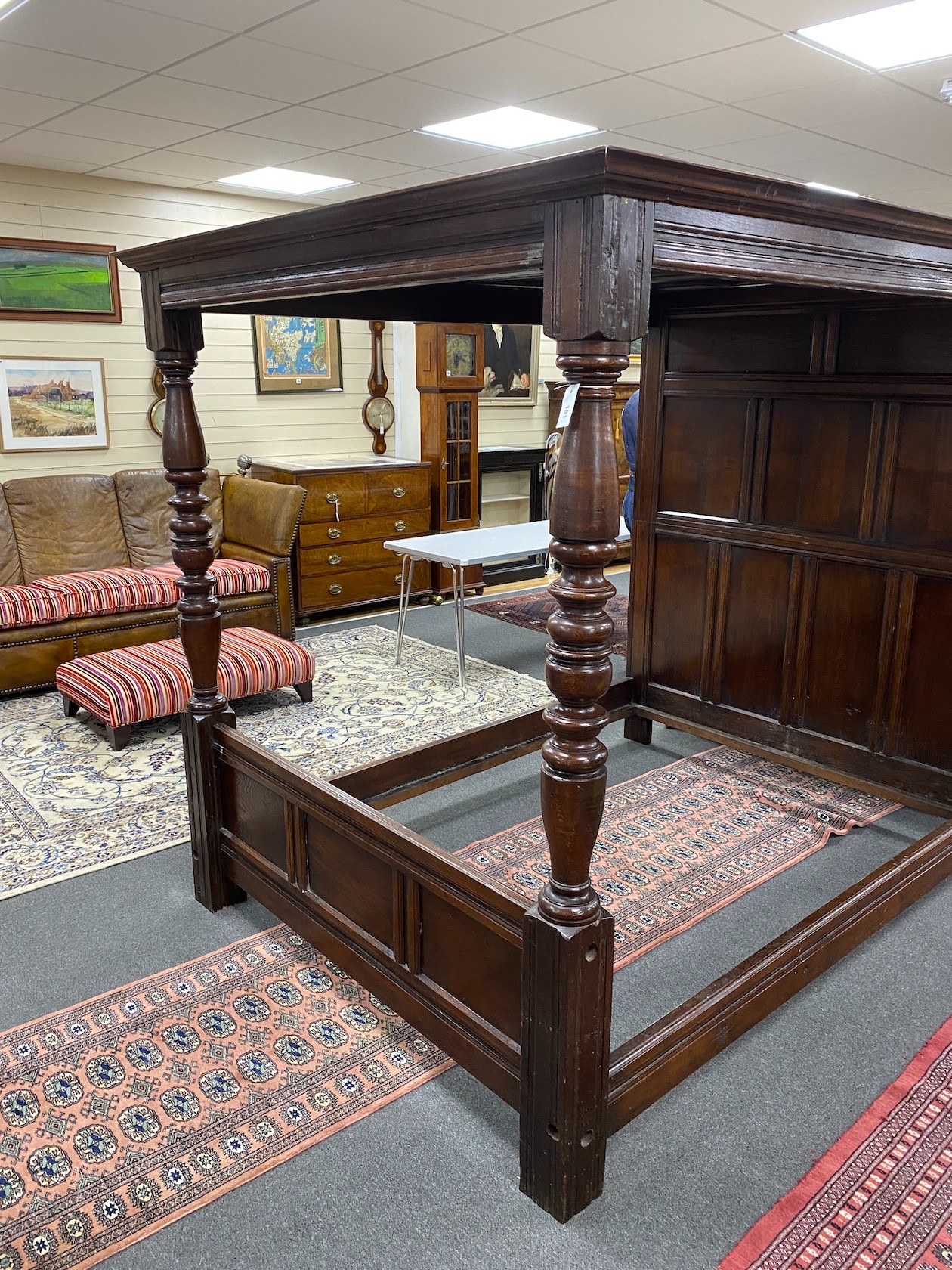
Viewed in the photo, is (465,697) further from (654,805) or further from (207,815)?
(207,815)

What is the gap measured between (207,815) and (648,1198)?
1620 millimetres

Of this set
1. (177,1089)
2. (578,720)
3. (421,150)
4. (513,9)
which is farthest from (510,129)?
(177,1089)

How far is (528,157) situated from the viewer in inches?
209

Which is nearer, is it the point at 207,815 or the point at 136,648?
the point at 207,815

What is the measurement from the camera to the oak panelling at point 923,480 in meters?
3.14

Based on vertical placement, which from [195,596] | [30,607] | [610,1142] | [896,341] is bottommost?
[610,1142]

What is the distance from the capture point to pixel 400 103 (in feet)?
14.2

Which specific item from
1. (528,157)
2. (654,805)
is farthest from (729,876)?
(528,157)

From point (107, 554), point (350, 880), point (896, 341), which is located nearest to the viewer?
point (350, 880)

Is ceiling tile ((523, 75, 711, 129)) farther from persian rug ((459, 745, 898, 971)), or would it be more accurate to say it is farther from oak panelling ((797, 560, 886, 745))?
persian rug ((459, 745, 898, 971))

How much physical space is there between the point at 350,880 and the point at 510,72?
3.38 metres

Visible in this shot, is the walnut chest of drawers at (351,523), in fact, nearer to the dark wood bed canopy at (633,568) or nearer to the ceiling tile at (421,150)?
the ceiling tile at (421,150)

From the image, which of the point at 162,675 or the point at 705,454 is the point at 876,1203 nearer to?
the point at 705,454

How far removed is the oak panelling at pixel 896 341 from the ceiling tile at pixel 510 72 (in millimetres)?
1633
